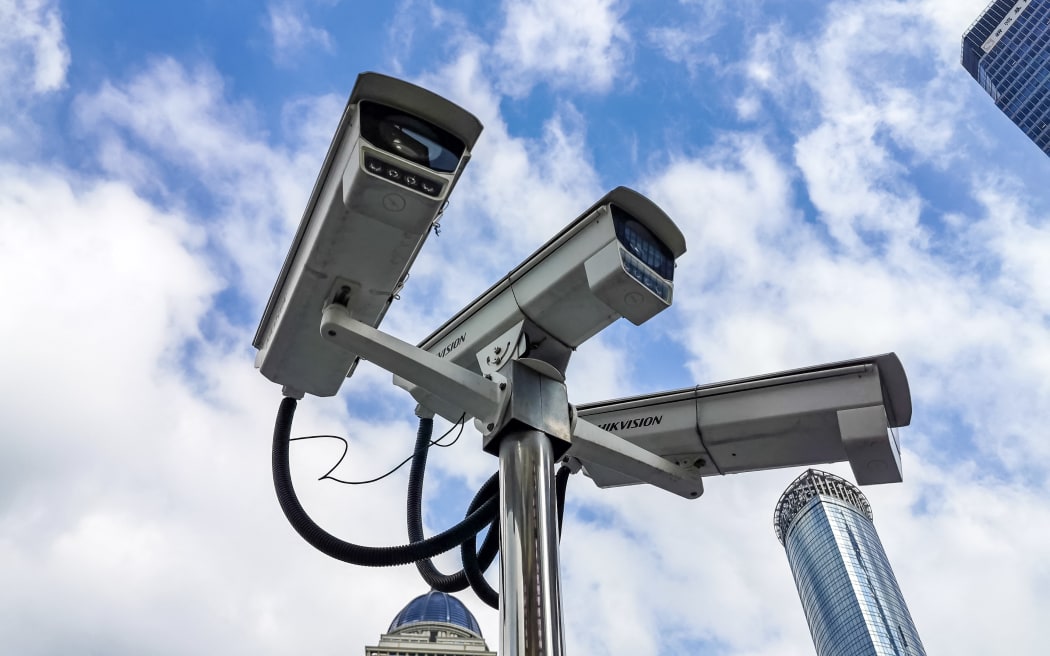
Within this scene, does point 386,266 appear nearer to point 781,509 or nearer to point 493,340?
point 493,340

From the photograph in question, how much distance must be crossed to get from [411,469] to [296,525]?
2.66ft

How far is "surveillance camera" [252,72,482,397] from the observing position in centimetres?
333

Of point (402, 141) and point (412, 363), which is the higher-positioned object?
point (402, 141)

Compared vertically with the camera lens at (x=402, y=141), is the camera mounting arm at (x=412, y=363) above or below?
below

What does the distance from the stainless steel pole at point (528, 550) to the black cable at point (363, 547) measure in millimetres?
594

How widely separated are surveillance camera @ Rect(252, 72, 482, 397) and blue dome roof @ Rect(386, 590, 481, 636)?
76660 mm

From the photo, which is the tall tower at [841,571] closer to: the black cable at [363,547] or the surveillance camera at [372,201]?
the black cable at [363,547]

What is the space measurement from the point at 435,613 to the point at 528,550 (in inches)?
3118

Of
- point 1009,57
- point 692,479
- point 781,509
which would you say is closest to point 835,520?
point 781,509

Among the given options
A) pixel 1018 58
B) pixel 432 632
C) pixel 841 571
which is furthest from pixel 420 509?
pixel 1018 58

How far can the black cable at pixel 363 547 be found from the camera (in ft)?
13.3

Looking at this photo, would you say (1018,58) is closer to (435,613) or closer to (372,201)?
(435,613)

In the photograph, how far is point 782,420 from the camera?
13.8ft

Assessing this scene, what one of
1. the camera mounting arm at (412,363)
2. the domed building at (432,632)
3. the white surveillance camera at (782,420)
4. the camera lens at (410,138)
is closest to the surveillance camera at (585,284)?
the camera mounting arm at (412,363)
